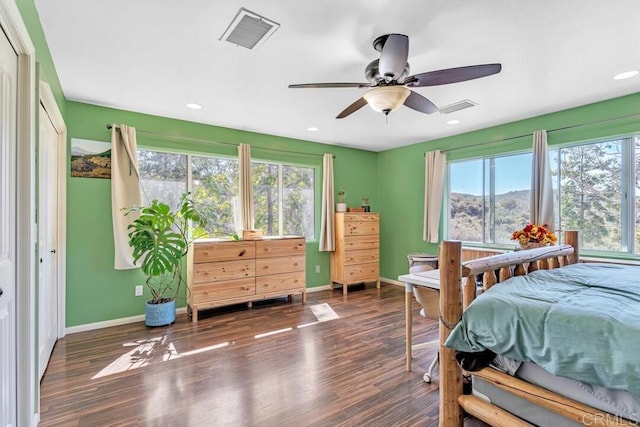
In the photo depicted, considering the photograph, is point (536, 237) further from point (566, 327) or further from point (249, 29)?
point (249, 29)

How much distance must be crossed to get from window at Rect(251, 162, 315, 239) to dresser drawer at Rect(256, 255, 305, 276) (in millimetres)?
605

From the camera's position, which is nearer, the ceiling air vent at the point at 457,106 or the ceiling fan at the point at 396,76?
the ceiling fan at the point at 396,76

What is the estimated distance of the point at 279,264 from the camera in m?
4.20

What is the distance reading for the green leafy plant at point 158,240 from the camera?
3.28m

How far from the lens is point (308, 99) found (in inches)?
126

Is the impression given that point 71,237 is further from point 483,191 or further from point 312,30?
point 483,191

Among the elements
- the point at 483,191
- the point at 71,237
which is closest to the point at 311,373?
the point at 71,237

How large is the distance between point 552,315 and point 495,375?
44 cm

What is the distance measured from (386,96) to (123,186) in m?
3.03

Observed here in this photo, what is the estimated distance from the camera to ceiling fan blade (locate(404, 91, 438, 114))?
2297 mm

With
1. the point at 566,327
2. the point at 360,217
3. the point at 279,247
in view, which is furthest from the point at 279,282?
the point at 566,327

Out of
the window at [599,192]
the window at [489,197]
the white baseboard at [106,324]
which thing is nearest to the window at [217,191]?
the white baseboard at [106,324]

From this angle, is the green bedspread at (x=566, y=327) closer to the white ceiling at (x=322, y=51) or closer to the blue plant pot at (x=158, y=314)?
the white ceiling at (x=322, y=51)

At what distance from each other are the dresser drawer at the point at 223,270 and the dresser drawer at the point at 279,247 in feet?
0.61
